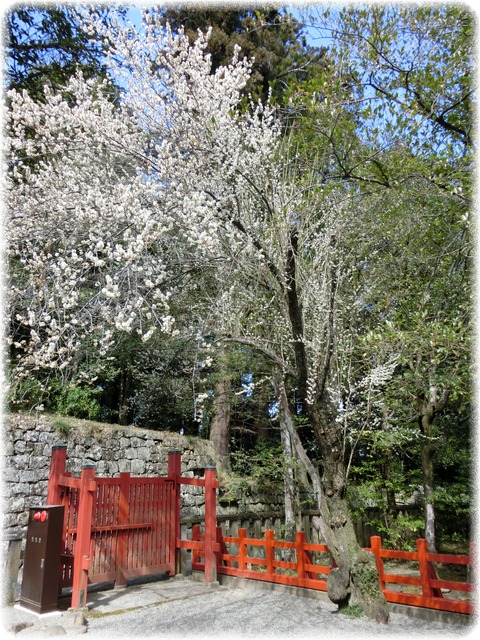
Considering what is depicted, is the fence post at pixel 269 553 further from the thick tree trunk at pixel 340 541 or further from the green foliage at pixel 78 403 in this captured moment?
the green foliage at pixel 78 403

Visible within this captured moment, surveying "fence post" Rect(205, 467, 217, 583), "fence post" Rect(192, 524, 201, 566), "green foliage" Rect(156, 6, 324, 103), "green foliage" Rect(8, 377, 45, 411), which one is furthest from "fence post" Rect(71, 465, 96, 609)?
"green foliage" Rect(156, 6, 324, 103)

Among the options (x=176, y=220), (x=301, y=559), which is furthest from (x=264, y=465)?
(x=176, y=220)

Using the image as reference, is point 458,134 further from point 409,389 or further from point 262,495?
point 262,495

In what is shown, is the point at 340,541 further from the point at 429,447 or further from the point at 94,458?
the point at 94,458

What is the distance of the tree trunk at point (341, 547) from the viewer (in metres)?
4.43

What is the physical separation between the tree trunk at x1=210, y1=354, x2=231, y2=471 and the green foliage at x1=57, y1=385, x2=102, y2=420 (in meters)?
2.26

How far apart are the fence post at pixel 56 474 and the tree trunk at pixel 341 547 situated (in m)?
2.81

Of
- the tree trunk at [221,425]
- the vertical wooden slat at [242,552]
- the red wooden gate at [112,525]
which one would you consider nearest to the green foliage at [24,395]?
the red wooden gate at [112,525]

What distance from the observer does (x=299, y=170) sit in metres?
6.45

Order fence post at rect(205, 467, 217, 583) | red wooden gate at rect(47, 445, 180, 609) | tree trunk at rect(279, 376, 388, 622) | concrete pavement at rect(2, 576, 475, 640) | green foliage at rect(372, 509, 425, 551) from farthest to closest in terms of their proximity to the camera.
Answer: green foliage at rect(372, 509, 425, 551) < fence post at rect(205, 467, 217, 583) < red wooden gate at rect(47, 445, 180, 609) < tree trunk at rect(279, 376, 388, 622) < concrete pavement at rect(2, 576, 475, 640)

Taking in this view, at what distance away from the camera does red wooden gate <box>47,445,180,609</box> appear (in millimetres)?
4969

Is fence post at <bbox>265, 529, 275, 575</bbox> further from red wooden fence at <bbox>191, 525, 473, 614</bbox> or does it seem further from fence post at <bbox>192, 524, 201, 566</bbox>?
fence post at <bbox>192, 524, 201, 566</bbox>

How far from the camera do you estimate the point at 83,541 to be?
193 inches

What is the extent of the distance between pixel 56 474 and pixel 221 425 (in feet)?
16.9
